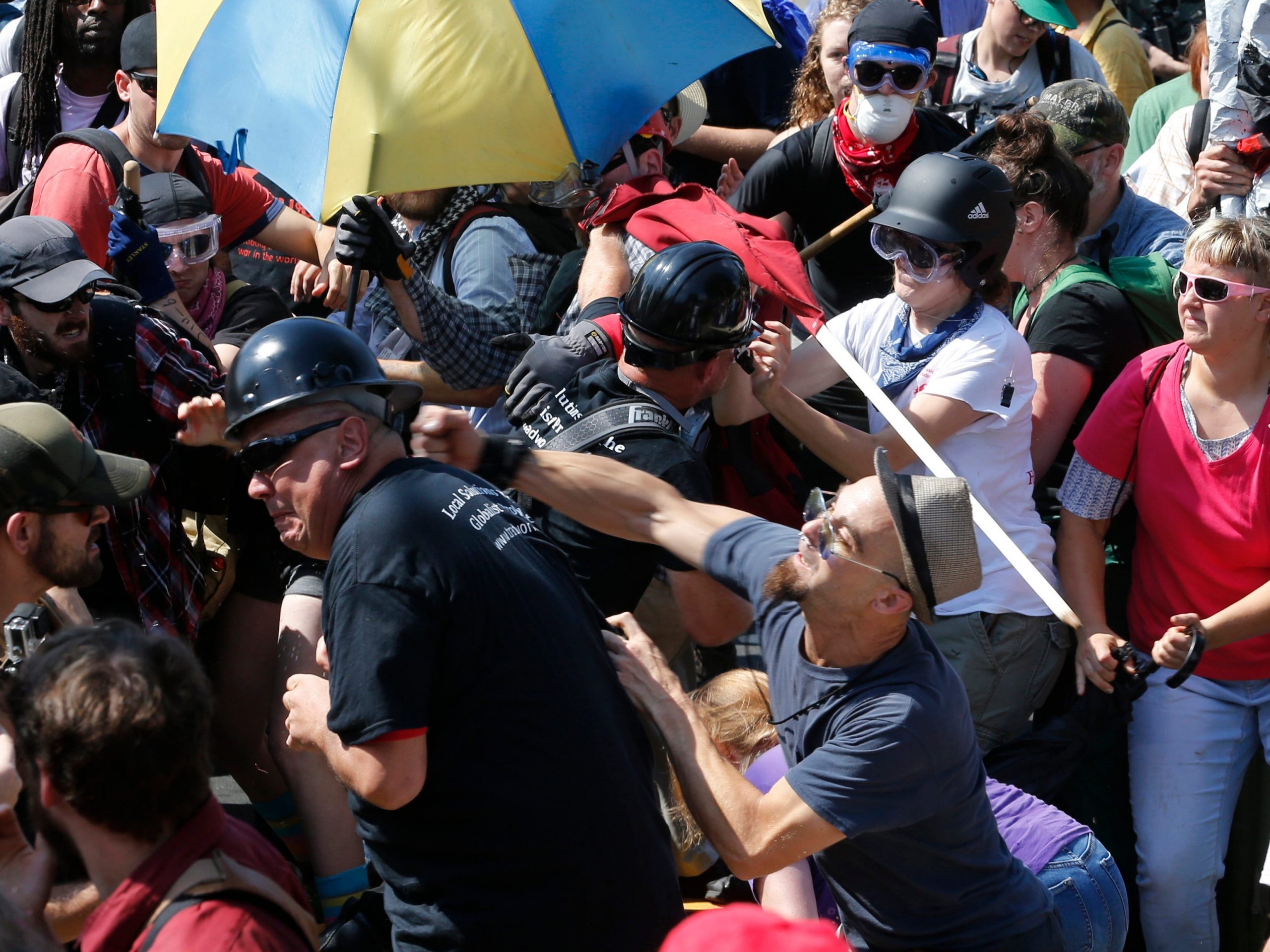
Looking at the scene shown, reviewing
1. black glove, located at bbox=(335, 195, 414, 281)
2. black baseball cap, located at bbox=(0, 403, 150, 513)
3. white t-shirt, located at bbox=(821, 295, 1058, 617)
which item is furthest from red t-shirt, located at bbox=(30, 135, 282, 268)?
white t-shirt, located at bbox=(821, 295, 1058, 617)

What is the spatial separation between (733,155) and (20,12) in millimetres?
4101

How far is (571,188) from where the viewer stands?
4.29 meters

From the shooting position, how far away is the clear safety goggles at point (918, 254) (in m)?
3.77

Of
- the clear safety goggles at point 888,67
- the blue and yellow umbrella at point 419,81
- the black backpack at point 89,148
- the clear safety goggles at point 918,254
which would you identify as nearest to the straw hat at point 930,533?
the clear safety goggles at point 918,254

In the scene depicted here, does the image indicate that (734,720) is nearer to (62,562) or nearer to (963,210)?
(963,210)

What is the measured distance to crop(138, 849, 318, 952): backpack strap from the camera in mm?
2125

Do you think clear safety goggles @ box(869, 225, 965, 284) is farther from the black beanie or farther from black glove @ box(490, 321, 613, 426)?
the black beanie

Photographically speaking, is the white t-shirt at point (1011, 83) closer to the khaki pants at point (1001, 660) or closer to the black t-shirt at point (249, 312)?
the khaki pants at point (1001, 660)

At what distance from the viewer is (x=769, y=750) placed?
3400 mm

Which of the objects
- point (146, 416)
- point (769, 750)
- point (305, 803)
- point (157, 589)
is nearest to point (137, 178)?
point (146, 416)

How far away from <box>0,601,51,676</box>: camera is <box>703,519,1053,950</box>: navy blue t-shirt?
1.56m

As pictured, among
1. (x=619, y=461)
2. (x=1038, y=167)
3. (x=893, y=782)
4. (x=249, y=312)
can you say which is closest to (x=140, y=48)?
(x=249, y=312)

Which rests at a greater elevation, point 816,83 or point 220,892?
point 816,83

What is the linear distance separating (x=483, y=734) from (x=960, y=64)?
4617 millimetres
